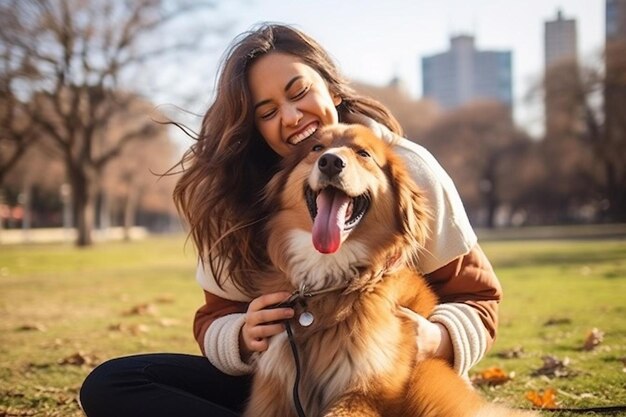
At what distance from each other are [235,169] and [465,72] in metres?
99.1

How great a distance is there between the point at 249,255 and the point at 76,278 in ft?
36.1

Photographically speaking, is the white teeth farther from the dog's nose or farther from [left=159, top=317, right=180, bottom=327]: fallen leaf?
[left=159, top=317, right=180, bottom=327]: fallen leaf

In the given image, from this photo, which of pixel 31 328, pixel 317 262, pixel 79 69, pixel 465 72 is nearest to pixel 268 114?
pixel 317 262

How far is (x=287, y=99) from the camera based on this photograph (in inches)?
135

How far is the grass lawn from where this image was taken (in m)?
4.05

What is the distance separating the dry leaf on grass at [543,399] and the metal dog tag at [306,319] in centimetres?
152

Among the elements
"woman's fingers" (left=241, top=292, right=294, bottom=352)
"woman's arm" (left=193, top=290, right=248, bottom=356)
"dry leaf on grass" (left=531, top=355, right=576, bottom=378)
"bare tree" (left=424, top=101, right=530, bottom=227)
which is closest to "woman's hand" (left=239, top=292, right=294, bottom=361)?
"woman's fingers" (left=241, top=292, right=294, bottom=352)

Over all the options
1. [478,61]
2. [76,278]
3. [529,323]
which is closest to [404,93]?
[478,61]

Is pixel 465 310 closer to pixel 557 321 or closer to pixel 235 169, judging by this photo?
pixel 235 169

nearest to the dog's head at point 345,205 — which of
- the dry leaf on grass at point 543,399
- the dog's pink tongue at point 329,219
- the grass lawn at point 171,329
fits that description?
the dog's pink tongue at point 329,219

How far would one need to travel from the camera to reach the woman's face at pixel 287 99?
341cm

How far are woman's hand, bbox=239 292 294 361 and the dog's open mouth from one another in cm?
34

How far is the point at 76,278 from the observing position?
43.4 feet

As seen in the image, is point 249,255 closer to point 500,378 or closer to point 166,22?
point 500,378
